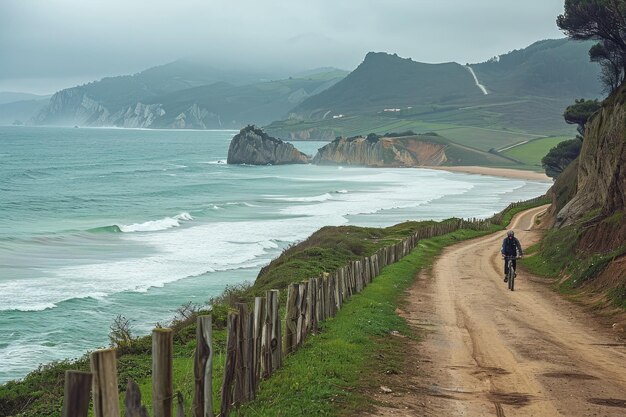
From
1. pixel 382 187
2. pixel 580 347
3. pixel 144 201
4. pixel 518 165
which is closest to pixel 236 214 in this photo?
pixel 144 201

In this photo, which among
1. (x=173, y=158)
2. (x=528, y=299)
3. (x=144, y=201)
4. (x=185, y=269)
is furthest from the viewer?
(x=173, y=158)

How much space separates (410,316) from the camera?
2130 cm

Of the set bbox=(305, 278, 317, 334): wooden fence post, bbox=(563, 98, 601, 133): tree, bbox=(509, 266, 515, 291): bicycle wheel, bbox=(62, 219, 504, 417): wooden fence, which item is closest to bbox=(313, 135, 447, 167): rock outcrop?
bbox=(563, 98, 601, 133): tree

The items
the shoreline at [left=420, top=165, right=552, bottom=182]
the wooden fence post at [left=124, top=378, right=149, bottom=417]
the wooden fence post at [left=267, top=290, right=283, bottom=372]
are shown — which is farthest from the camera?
the shoreline at [left=420, top=165, right=552, bottom=182]

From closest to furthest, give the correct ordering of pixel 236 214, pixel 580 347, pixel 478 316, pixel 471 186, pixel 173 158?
1. pixel 580 347
2. pixel 478 316
3. pixel 236 214
4. pixel 471 186
5. pixel 173 158

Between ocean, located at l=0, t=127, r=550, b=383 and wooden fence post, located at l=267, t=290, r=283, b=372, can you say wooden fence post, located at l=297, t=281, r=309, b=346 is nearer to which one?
wooden fence post, located at l=267, t=290, r=283, b=372

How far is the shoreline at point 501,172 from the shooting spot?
153000mm

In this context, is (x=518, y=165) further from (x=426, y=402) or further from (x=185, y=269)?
(x=426, y=402)

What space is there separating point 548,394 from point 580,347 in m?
4.74

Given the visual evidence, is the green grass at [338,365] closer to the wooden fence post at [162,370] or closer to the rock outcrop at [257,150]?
the wooden fence post at [162,370]

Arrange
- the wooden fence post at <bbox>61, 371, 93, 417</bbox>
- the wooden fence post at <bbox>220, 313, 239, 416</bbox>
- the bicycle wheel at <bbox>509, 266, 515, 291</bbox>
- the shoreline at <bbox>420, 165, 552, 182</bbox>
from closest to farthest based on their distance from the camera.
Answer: the wooden fence post at <bbox>61, 371, 93, 417</bbox>, the wooden fence post at <bbox>220, 313, 239, 416</bbox>, the bicycle wheel at <bbox>509, 266, 515, 291</bbox>, the shoreline at <bbox>420, 165, 552, 182</bbox>

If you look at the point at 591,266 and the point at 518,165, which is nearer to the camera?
the point at 591,266

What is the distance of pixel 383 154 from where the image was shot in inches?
7672

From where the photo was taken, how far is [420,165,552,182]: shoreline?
153000 mm
